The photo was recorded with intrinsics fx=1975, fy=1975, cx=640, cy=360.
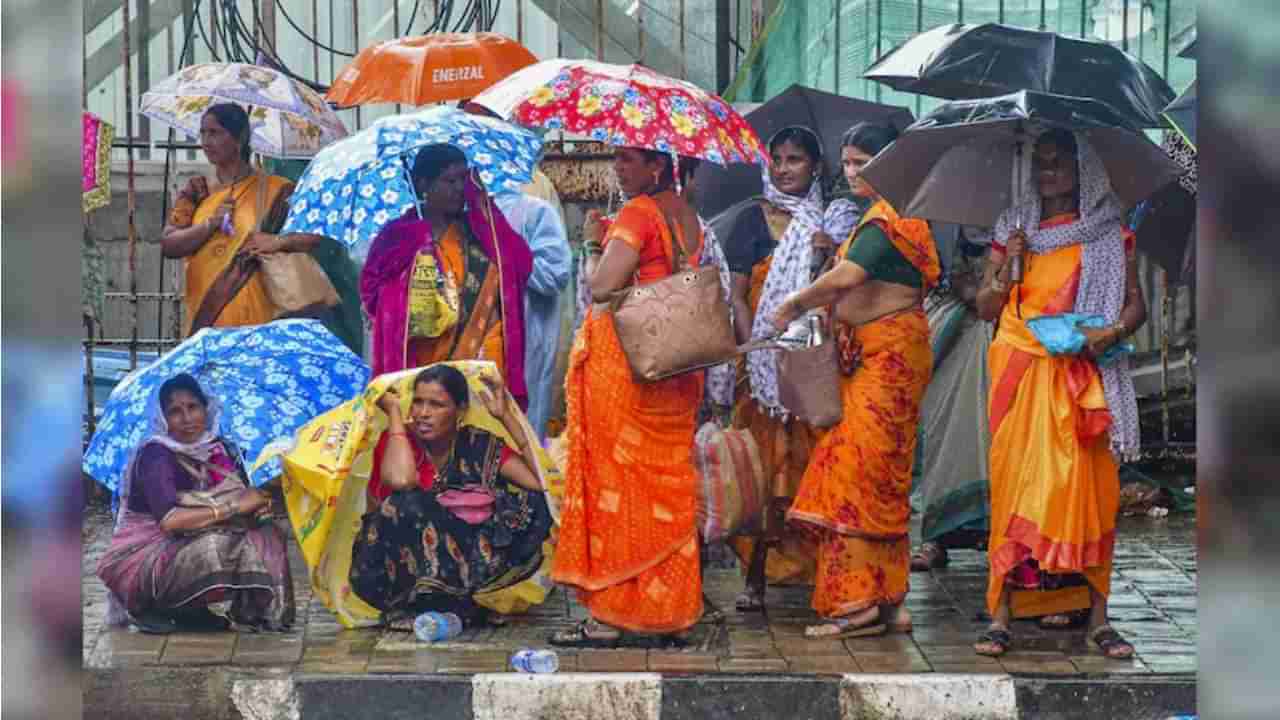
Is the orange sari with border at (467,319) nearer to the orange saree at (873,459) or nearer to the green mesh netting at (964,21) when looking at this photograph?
the orange saree at (873,459)

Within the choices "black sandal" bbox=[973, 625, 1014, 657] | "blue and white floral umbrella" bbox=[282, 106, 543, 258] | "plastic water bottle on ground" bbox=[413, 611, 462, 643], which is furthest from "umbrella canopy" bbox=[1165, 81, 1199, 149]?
"plastic water bottle on ground" bbox=[413, 611, 462, 643]

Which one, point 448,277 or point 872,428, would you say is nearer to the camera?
point 872,428

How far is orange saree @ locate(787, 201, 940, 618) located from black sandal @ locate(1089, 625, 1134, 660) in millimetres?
718

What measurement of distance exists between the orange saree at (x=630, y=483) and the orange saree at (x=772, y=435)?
0.79 metres

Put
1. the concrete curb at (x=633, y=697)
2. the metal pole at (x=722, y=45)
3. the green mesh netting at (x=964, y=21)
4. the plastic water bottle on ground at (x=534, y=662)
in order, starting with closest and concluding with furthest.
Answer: the concrete curb at (x=633, y=697), the plastic water bottle on ground at (x=534, y=662), the green mesh netting at (x=964, y=21), the metal pole at (x=722, y=45)

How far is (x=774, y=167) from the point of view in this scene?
746 centimetres

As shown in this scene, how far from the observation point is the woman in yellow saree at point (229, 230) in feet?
27.4

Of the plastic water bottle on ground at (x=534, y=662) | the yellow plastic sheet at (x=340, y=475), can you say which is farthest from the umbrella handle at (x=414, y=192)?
the plastic water bottle on ground at (x=534, y=662)

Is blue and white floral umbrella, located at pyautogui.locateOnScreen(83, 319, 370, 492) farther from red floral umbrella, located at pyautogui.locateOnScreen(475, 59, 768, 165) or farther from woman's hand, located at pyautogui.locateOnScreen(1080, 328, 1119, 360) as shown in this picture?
woman's hand, located at pyautogui.locateOnScreen(1080, 328, 1119, 360)

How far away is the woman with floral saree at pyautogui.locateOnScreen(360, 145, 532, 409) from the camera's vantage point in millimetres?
7457

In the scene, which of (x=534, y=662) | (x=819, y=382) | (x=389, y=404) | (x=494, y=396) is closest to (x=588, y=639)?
(x=534, y=662)

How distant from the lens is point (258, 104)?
27.7 feet

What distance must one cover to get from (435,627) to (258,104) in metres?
2.71

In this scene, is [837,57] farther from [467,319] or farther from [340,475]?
[340,475]
